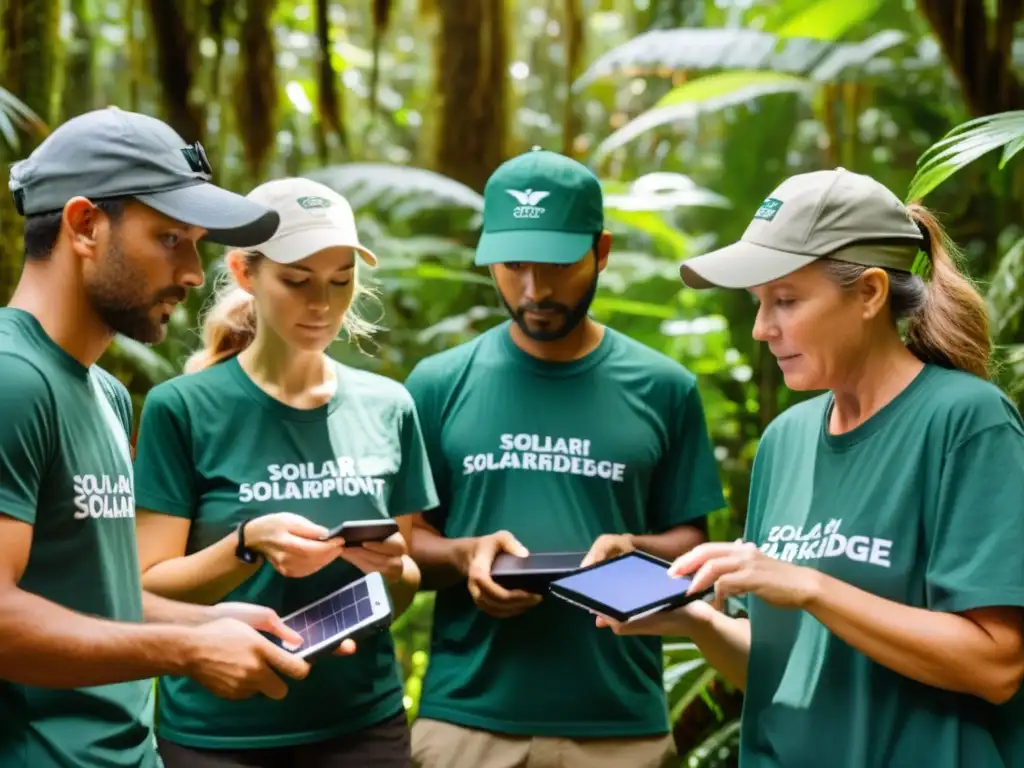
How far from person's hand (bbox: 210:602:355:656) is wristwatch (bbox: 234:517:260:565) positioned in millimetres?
126

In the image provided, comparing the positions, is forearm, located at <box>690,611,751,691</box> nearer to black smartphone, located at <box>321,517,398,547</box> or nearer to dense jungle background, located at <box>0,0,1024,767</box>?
black smartphone, located at <box>321,517,398,547</box>

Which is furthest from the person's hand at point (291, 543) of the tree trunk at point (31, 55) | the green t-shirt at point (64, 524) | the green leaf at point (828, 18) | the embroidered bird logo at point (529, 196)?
the green leaf at point (828, 18)

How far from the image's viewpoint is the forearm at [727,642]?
249 cm

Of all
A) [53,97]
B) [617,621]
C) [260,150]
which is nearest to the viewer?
[617,621]

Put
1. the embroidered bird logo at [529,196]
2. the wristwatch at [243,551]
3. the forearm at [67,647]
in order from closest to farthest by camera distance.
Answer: the forearm at [67,647], the wristwatch at [243,551], the embroidered bird logo at [529,196]

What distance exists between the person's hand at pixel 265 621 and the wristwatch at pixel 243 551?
0.41 ft

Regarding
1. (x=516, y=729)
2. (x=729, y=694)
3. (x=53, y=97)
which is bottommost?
Answer: (x=729, y=694)

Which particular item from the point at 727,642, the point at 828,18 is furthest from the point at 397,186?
the point at 727,642

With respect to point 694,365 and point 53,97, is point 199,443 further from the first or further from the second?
point 694,365

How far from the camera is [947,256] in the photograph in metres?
2.39

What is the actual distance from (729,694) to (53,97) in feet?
10.1

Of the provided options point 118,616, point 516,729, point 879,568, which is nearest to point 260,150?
point 516,729

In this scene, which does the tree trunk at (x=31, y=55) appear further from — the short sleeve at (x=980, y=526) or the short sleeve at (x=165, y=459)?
the short sleeve at (x=980, y=526)

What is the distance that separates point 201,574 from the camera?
2.70 meters
